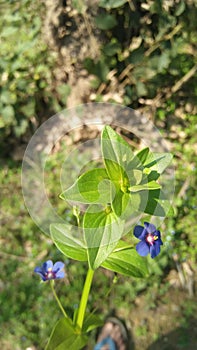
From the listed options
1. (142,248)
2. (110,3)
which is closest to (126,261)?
(142,248)

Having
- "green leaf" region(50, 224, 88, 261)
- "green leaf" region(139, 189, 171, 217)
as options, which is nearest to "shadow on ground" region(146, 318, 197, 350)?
"green leaf" region(50, 224, 88, 261)

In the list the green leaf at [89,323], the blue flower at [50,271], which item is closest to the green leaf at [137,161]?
the blue flower at [50,271]

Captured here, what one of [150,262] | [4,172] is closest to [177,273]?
[150,262]

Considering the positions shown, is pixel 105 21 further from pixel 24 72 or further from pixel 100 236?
pixel 100 236

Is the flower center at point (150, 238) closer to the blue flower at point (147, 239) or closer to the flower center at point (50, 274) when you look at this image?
the blue flower at point (147, 239)

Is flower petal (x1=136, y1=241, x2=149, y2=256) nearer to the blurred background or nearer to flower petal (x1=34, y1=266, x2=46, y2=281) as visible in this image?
flower petal (x1=34, y1=266, x2=46, y2=281)

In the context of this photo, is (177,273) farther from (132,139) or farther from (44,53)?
(44,53)
